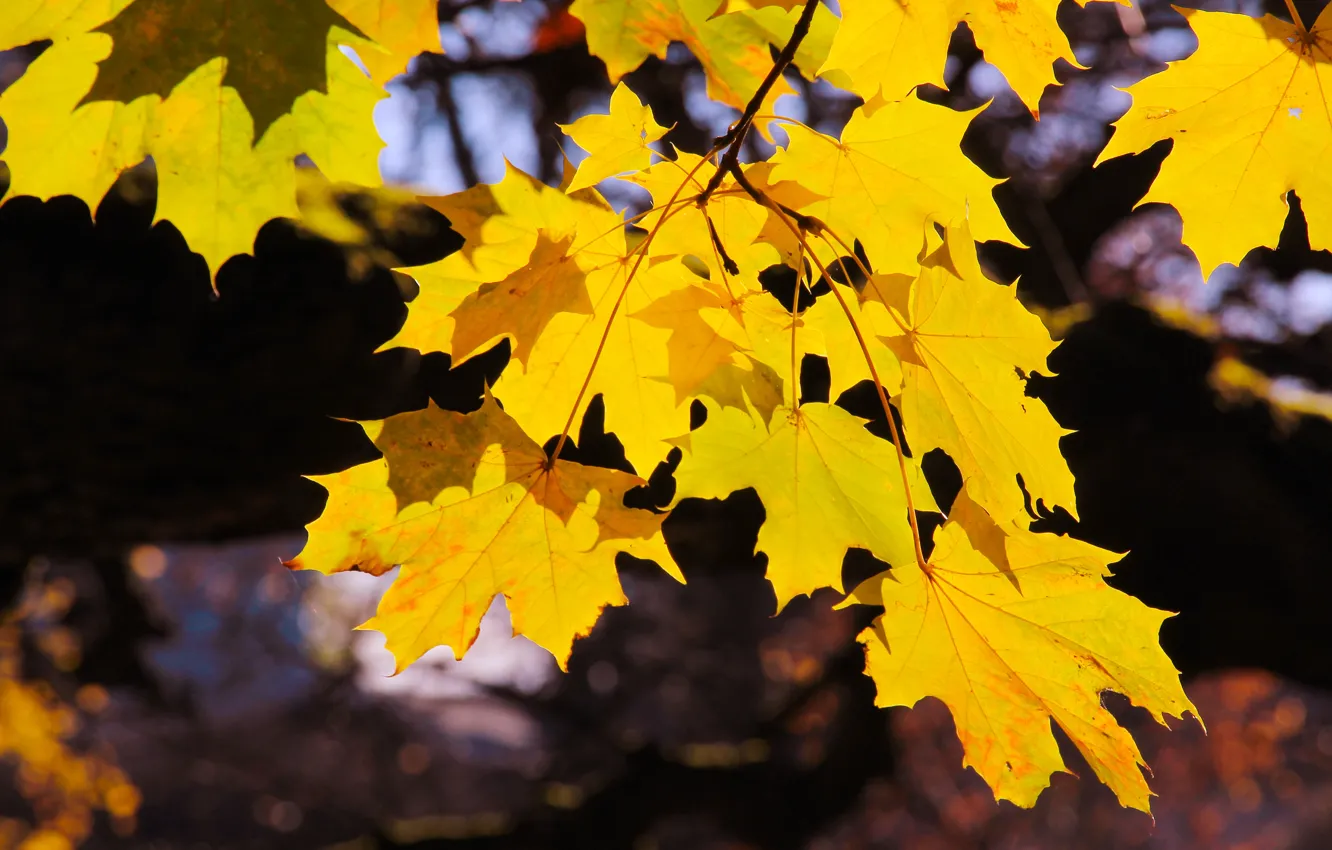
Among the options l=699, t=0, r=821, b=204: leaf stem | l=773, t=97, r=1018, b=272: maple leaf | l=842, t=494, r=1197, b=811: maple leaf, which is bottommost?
l=842, t=494, r=1197, b=811: maple leaf

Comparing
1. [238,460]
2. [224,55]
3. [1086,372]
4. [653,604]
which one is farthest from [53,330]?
[653,604]

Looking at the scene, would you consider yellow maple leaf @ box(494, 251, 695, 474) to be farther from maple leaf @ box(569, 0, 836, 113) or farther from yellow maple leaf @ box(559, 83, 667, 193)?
maple leaf @ box(569, 0, 836, 113)

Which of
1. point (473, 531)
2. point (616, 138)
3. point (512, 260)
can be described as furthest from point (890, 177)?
point (473, 531)

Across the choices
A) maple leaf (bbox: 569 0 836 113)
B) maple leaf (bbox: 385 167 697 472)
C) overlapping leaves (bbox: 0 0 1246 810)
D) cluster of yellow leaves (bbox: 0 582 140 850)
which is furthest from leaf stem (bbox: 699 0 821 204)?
cluster of yellow leaves (bbox: 0 582 140 850)

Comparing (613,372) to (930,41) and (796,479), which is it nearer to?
(796,479)

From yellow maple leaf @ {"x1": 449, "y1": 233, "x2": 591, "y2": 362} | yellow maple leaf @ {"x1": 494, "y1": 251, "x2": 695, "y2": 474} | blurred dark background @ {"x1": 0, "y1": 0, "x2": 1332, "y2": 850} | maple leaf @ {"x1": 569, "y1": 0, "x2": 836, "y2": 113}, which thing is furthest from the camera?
blurred dark background @ {"x1": 0, "y1": 0, "x2": 1332, "y2": 850}

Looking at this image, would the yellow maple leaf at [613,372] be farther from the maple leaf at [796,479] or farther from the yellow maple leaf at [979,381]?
the yellow maple leaf at [979,381]
